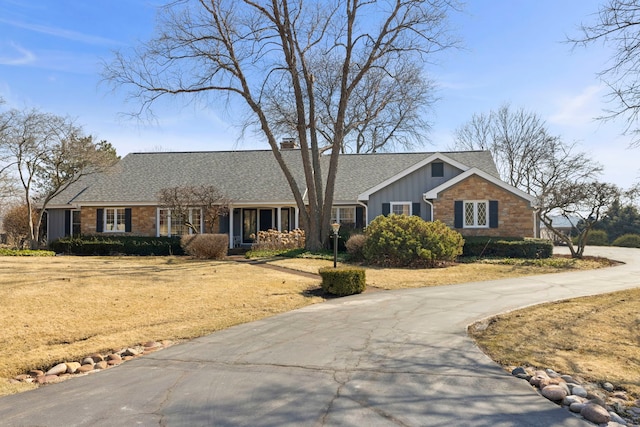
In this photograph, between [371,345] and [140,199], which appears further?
[140,199]

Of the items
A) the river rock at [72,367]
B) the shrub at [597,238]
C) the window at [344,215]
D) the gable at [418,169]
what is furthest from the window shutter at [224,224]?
the shrub at [597,238]

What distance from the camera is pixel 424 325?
26.3 feet

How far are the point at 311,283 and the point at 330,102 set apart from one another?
937 inches

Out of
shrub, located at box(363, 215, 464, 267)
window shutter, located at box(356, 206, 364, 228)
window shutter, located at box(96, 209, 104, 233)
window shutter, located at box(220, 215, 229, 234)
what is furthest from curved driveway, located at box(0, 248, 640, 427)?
window shutter, located at box(96, 209, 104, 233)

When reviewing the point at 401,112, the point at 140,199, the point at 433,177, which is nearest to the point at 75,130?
the point at 140,199

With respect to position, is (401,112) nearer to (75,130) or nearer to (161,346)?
(75,130)

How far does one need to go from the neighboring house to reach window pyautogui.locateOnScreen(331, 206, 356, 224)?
54 mm

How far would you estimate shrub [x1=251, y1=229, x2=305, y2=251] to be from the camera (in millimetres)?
22984

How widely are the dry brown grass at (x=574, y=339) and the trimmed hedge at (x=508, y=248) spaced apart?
31.9 ft

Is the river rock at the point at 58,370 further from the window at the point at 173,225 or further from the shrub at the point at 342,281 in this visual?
the window at the point at 173,225

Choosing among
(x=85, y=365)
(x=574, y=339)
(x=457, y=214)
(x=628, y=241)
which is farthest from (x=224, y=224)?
(x=628, y=241)

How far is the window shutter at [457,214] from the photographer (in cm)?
2258

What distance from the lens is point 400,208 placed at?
79.2ft

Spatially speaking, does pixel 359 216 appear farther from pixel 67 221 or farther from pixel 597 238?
pixel 597 238
